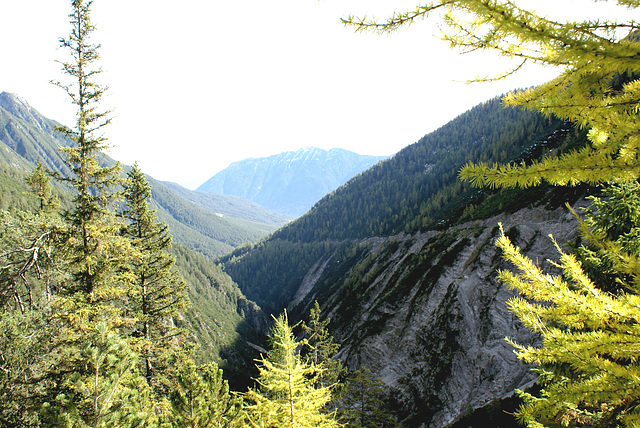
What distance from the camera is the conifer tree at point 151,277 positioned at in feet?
49.9

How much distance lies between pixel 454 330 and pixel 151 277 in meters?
26.6

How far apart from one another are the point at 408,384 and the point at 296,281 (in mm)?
122159

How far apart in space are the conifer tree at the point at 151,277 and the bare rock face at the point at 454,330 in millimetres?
20742

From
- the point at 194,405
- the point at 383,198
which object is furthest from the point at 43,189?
the point at 383,198

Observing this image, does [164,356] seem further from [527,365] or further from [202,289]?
[202,289]

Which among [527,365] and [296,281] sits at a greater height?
[527,365]

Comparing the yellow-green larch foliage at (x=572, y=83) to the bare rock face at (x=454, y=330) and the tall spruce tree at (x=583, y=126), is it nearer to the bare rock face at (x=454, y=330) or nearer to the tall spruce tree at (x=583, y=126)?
the tall spruce tree at (x=583, y=126)

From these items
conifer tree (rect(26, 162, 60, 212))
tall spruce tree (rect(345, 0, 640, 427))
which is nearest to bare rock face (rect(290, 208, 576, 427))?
tall spruce tree (rect(345, 0, 640, 427))

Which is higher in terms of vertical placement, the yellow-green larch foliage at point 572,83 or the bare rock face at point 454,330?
the yellow-green larch foliage at point 572,83

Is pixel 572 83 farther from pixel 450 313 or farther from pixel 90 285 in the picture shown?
pixel 450 313

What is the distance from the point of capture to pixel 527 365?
70.7ft

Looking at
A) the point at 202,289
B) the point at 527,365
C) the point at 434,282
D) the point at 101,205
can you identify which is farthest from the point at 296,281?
the point at 101,205

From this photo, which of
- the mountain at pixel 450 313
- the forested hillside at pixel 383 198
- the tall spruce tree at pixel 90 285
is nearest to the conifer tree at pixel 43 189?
the tall spruce tree at pixel 90 285

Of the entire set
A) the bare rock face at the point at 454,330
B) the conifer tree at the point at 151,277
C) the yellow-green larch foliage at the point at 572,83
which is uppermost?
the yellow-green larch foliage at the point at 572,83
